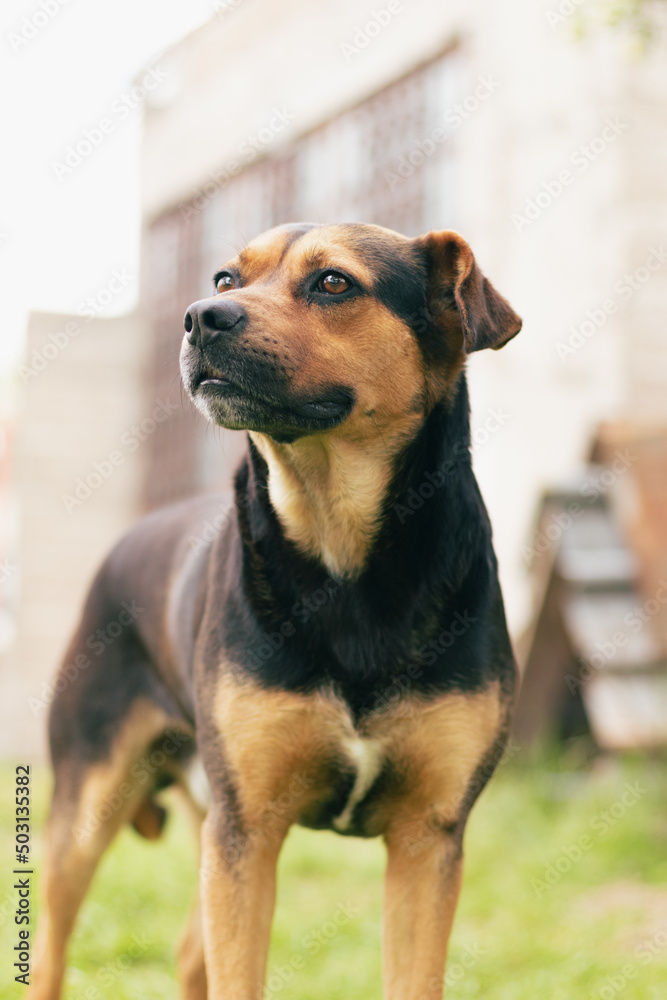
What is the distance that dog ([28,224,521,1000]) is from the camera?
9.39 feet

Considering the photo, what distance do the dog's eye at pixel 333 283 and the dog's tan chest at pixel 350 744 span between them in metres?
1.12

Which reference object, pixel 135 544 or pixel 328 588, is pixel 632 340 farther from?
pixel 328 588

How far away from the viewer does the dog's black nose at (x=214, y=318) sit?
8.93 feet

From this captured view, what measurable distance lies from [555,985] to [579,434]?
4681 millimetres

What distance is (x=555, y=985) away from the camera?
4.16 metres

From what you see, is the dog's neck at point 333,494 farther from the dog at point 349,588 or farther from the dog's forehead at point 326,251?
the dog's forehead at point 326,251

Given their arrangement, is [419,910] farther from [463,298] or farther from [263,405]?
→ [463,298]

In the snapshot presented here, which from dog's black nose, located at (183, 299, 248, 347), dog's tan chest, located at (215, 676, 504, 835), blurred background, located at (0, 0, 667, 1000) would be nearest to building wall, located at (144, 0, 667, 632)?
blurred background, located at (0, 0, 667, 1000)

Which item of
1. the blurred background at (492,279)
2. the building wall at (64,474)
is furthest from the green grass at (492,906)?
the building wall at (64,474)

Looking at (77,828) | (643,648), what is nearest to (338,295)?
(77,828)

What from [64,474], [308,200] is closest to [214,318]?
[308,200]

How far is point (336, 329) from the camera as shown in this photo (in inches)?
116

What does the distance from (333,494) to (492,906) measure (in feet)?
10.2

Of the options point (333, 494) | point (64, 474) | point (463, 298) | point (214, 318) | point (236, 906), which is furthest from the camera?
point (64, 474)
